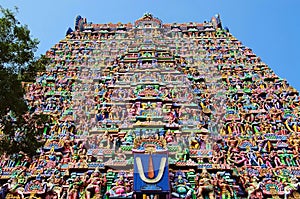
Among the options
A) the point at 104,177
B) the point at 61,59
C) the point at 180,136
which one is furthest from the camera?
the point at 61,59

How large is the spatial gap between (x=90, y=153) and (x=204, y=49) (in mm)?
6513

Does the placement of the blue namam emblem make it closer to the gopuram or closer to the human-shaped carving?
the gopuram

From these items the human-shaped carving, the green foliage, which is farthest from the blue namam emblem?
the green foliage

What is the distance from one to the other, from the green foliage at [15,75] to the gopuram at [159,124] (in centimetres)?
171

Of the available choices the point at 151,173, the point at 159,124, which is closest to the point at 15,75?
the point at 151,173

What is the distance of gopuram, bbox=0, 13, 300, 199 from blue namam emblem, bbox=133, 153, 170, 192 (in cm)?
2

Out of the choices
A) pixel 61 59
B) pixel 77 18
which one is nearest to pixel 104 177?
pixel 61 59

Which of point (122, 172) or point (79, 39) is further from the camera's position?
point (79, 39)

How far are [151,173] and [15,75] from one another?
3190 mm

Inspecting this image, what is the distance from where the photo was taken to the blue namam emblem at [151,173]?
23.4 feet

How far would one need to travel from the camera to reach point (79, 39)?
13906 millimetres

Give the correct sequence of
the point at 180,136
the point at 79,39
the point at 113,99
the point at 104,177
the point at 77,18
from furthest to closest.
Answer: the point at 77,18
the point at 79,39
the point at 113,99
the point at 180,136
the point at 104,177

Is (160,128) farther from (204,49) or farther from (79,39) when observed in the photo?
(79,39)

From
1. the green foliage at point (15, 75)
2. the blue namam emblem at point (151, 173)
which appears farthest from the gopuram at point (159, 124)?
the green foliage at point (15, 75)
